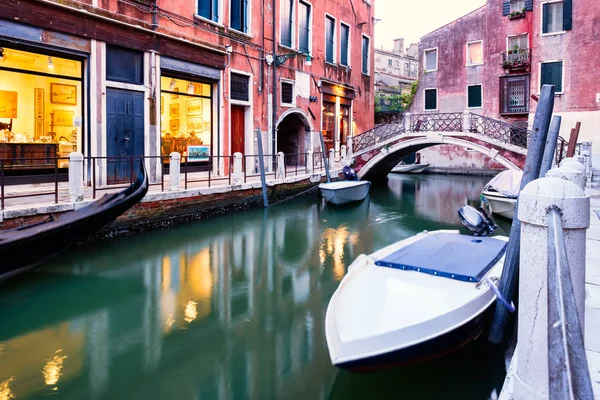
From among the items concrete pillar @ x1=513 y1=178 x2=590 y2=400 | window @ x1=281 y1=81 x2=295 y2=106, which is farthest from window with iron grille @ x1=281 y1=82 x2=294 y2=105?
concrete pillar @ x1=513 y1=178 x2=590 y2=400

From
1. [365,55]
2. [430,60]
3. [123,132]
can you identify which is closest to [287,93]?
[365,55]

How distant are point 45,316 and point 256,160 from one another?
812 centimetres

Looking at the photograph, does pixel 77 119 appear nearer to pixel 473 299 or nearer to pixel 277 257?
pixel 277 257

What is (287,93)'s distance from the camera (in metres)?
13.4

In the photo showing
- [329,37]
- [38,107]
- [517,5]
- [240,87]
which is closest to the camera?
[38,107]

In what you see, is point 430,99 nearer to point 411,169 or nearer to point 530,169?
point 411,169

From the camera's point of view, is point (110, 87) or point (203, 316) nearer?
point (203, 316)

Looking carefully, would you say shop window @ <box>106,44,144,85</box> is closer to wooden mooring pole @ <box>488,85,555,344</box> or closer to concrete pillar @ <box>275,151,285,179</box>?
concrete pillar @ <box>275,151,285,179</box>

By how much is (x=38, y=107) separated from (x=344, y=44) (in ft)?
35.6

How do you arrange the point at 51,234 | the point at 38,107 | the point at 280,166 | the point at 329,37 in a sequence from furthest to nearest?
the point at 329,37 → the point at 280,166 → the point at 38,107 → the point at 51,234

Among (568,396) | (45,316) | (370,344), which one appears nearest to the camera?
(568,396)

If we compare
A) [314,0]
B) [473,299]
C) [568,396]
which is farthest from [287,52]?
[568,396]

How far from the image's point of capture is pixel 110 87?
8547mm

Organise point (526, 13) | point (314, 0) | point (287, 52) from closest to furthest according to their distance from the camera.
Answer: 1. point (287, 52)
2. point (314, 0)
3. point (526, 13)
